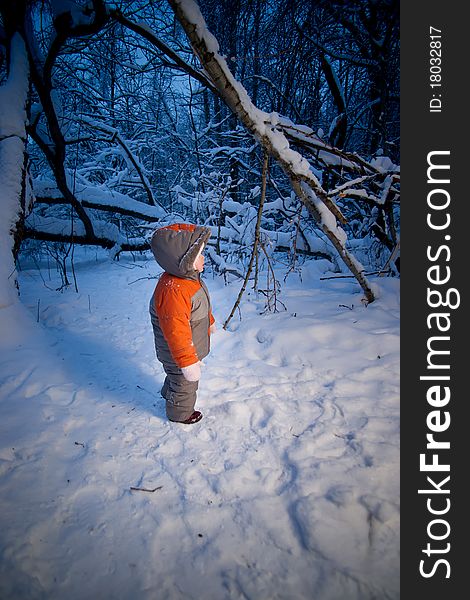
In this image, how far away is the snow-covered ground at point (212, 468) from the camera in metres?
1.18

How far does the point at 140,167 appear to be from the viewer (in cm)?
643

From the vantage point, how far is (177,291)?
73.6 inches

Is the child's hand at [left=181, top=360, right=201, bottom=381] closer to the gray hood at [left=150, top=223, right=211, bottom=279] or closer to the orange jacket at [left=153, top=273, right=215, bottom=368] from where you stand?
the orange jacket at [left=153, top=273, right=215, bottom=368]

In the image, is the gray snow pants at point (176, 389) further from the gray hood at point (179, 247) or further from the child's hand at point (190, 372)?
the gray hood at point (179, 247)

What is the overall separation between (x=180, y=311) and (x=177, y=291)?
134 millimetres

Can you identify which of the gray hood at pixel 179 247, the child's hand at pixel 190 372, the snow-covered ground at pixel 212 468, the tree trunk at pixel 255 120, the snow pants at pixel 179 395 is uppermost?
the tree trunk at pixel 255 120

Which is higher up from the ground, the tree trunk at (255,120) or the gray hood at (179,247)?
the tree trunk at (255,120)

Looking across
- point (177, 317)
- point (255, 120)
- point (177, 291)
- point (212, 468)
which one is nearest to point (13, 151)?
point (255, 120)

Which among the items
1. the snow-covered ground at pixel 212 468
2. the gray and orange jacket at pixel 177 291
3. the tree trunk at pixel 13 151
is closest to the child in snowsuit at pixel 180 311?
the gray and orange jacket at pixel 177 291

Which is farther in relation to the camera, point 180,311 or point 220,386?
point 220,386

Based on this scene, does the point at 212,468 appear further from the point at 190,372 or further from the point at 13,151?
the point at 13,151

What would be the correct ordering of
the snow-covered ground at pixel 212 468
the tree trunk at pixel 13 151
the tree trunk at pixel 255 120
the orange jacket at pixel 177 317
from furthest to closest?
1. the tree trunk at pixel 13 151
2. the tree trunk at pixel 255 120
3. the orange jacket at pixel 177 317
4. the snow-covered ground at pixel 212 468

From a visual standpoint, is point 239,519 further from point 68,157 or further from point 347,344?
point 68,157

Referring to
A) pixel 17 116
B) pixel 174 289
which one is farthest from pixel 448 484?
pixel 17 116
